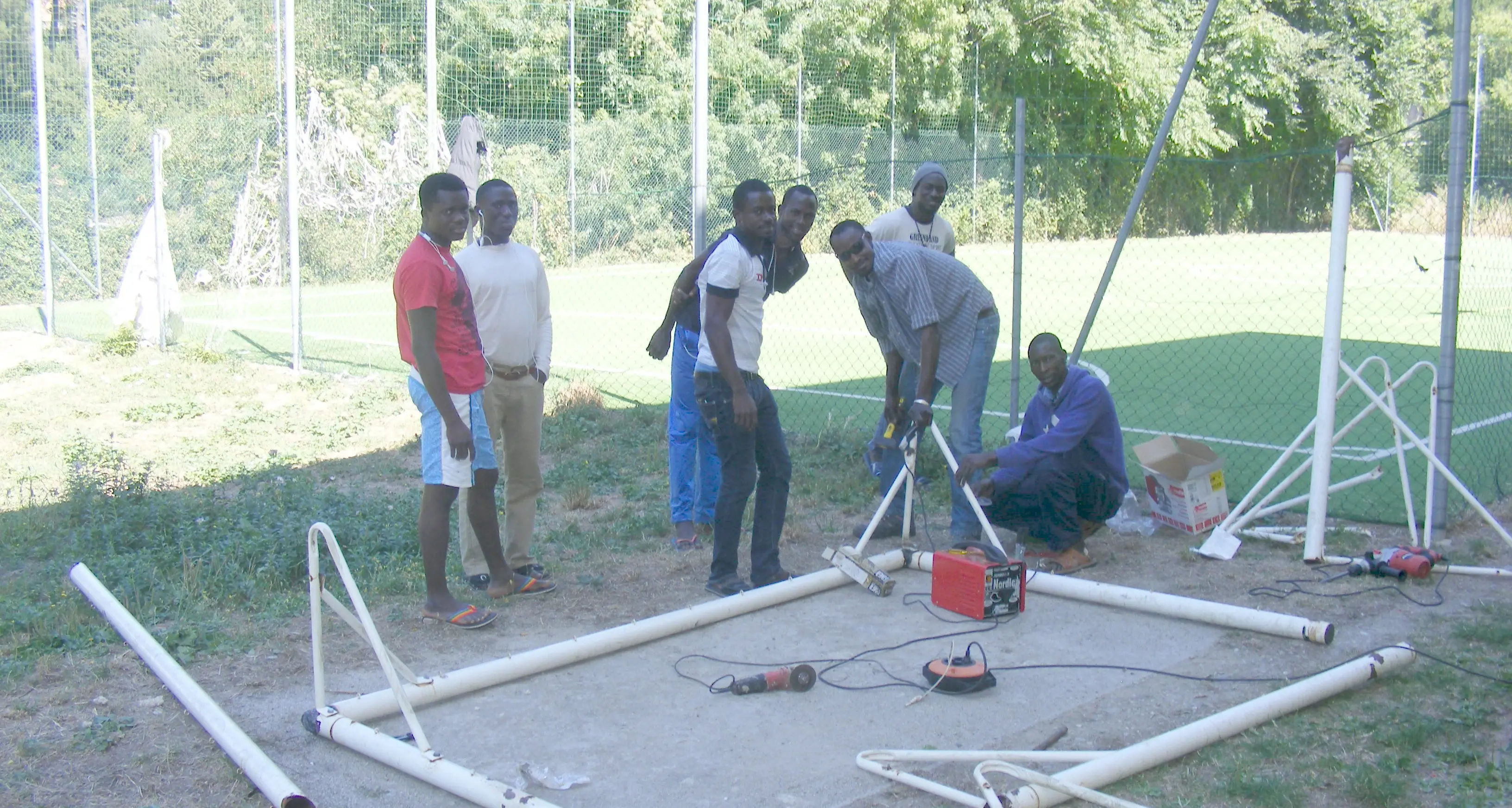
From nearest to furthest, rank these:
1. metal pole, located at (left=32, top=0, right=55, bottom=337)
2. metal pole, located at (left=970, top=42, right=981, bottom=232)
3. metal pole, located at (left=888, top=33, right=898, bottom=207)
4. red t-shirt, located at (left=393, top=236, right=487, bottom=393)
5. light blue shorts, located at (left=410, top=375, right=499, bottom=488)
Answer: red t-shirt, located at (left=393, top=236, right=487, bottom=393) < light blue shorts, located at (left=410, top=375, right=499, bottom=488) < metal pole, located at (left=32, top=0, right=55, bottom=337) < metal pole, located at (left=888, top=33, right=898, bottom=207) < metal pole, located at (left=970, top=42, right=981, bottom=232)

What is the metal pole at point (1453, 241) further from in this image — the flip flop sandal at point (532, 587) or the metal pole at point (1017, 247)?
the flip flop sandal at point (532, 587)

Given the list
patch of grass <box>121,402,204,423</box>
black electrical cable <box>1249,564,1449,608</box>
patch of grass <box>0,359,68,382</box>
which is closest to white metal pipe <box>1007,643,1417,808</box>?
black electrical cable <box>1249,564,1449,608</box>

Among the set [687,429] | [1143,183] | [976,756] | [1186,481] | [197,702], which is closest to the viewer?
[976,756]

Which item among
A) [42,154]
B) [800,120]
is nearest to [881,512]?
[42,154]

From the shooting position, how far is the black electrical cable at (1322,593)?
5.61 m

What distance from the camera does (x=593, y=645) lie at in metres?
5.07

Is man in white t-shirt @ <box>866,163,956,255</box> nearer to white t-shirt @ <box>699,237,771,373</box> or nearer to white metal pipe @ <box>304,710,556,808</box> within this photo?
white t-shirt @ <box>699,237,771,373</box>

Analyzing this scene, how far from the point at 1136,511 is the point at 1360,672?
102 inches

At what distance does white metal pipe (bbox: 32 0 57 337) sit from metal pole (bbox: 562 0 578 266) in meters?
7.51

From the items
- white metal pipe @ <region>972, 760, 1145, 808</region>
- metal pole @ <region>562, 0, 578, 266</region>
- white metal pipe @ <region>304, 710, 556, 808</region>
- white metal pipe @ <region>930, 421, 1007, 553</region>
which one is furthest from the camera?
metal pole @ <region>562, 0, 578, 266</region>

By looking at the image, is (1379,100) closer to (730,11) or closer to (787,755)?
(730,11)

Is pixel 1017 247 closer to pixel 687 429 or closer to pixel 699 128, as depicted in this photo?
pixel 687 429

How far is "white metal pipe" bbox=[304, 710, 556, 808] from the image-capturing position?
3.66 meters

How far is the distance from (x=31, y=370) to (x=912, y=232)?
34.5 feet
